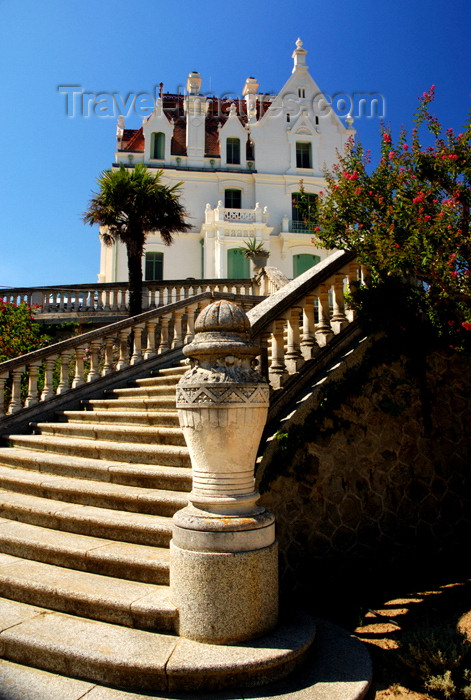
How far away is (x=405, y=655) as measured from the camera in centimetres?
326

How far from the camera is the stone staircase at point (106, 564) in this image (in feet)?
9.18

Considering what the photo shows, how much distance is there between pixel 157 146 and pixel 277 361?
26262 millimetres

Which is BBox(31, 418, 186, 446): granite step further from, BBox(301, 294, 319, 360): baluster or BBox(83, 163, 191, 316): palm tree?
BBox(83, 163, 191, 316): palm tree

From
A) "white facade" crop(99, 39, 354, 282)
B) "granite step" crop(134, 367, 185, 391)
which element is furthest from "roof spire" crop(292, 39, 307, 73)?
"granite step" crop(134, 367, 185, 391)

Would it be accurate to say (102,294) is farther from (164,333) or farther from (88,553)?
(88,553)

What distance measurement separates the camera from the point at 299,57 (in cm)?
3017

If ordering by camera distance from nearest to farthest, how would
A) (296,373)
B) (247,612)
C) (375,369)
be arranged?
(247,612) → (296,373) → (375,369)

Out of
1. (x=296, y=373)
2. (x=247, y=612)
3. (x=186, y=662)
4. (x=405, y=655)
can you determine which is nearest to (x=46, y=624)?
(x=186, y=662)

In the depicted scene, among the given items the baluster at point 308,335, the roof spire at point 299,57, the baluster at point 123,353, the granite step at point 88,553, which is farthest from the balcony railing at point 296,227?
the granite step at point 88,553

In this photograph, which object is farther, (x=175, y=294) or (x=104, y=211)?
(x=175, y=294)

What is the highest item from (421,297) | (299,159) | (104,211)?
(299,159)

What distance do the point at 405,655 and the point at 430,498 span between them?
2.53 meters

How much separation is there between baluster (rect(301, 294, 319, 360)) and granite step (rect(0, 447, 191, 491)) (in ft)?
5.67

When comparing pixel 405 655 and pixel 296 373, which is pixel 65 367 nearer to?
pixel 296 373
